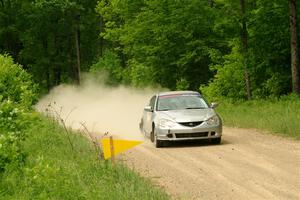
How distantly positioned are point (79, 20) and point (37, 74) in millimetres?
7798

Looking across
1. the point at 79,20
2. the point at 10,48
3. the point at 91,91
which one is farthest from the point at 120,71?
the point at 10,48

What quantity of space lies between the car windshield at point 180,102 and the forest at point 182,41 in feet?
32.1

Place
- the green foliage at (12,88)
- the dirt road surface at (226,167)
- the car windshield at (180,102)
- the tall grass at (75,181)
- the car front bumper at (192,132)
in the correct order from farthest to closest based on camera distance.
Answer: the car windshield at (180,102) → the green foliage at (12,88) → the car front bumper at (192,132) → the dirt road surface at (226,167) → the tall grass at (75,181)

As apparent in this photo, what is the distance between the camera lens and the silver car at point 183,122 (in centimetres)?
1659

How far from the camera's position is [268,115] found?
22.6 metres

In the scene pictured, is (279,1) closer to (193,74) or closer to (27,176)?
(193,74)

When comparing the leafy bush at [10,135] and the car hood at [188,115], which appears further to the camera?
the car hood at [188,115]

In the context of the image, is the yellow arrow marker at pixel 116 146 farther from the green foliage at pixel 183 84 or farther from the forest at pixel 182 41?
the green foliage at pixel 183 84

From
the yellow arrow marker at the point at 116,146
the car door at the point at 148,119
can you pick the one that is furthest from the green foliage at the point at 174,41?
the yellow arrow marker at the point at 116,146

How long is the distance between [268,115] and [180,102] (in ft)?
17.9

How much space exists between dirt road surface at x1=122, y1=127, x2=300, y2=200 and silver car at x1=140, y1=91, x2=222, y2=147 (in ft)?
1.08

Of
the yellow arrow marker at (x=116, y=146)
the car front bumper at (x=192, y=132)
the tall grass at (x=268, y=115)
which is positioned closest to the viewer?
the yellow arrow marker at (x=116, y=146)

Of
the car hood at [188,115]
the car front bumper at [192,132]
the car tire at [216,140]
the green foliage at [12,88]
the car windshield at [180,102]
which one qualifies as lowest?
the car tire at [216,140]

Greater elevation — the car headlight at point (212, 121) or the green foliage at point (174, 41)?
the green foliage at point (174, 41)
